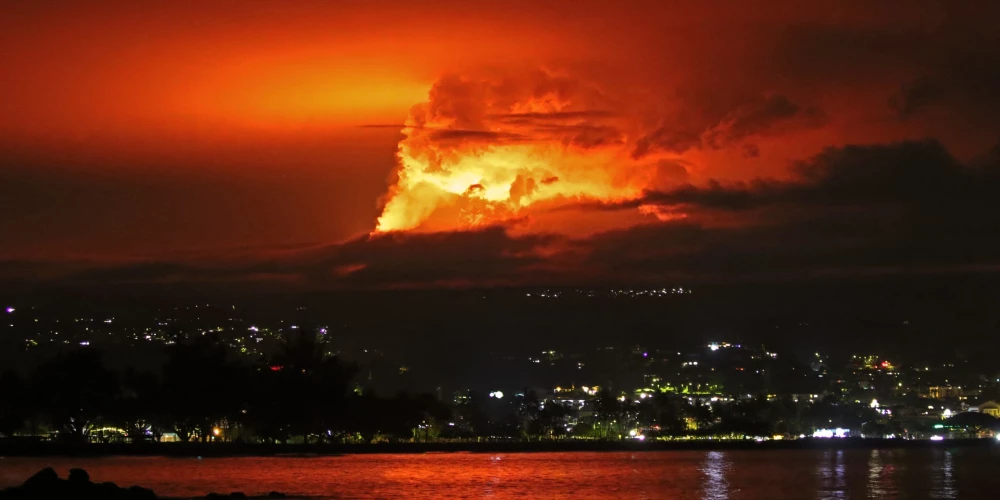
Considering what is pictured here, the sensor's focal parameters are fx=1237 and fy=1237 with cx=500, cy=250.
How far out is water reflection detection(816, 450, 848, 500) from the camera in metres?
74.6

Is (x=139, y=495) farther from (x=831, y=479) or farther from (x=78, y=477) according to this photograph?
(x=831, y=479)

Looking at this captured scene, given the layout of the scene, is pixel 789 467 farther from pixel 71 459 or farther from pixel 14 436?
pixel 14 436

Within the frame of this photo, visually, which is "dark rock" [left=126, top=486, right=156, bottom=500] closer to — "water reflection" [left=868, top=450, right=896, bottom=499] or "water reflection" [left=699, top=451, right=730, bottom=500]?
"water reflection" [left=699, top=451, right=730, bottom=500]

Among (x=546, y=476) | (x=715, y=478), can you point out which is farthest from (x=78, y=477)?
(x=715, y=478)

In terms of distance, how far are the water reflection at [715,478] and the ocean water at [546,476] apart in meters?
0.08

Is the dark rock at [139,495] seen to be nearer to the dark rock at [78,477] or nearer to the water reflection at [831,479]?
the dark rock at [78,477]

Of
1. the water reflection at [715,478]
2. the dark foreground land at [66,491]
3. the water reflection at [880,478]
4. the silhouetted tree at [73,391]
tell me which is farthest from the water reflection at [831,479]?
the silhouetted tree at [73,391]

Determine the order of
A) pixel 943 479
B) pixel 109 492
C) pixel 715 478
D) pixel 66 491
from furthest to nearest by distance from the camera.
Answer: pixel 715 478 → pixel 943 479 → pixel 109 492 → pixel 66 491

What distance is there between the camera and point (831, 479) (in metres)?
90.2

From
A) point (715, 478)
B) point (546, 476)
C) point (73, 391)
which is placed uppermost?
point (73, 391)

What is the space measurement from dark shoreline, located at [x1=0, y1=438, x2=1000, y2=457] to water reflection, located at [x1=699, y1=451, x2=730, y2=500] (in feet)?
83.6

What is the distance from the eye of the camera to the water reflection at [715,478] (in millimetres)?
74062

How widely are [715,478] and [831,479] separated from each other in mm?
8337

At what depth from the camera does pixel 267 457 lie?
126 metres
